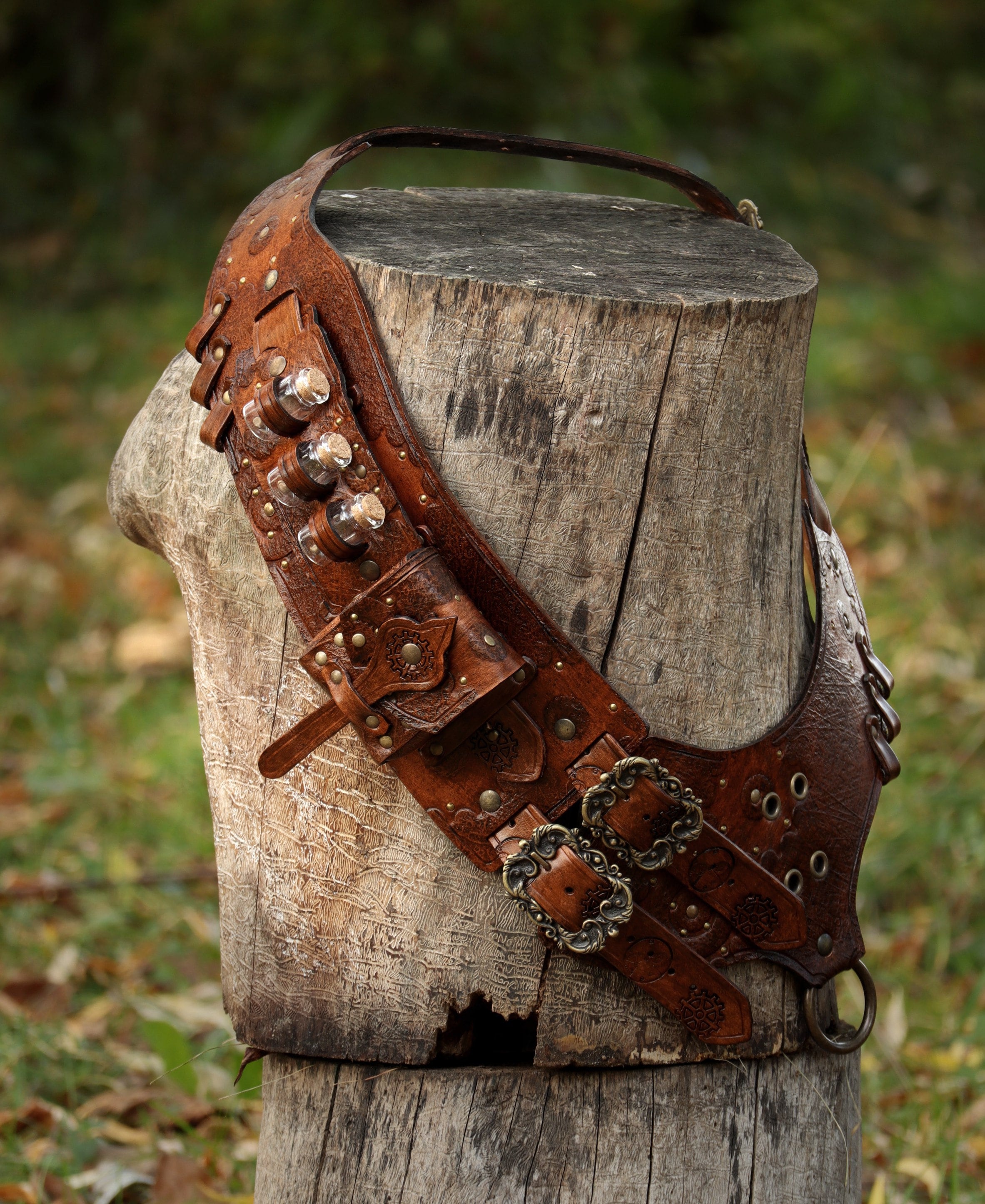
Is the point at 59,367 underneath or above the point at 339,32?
underneath

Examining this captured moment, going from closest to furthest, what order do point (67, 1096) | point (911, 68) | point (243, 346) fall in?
1. point (243, 346)
2. point (67, 1096)
3. point (911, 68)

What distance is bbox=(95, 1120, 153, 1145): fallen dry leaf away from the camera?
92.8 inches

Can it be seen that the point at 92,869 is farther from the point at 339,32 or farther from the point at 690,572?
the point at 339,32

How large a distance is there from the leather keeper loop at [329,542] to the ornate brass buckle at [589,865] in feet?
1.21

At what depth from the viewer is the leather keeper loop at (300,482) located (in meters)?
1.39

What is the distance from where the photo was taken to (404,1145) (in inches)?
61.4

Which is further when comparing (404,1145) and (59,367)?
(59,367)

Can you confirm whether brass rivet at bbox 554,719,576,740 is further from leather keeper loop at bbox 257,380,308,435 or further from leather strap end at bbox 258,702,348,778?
leather keeper loop at bbox 257,380,308,435

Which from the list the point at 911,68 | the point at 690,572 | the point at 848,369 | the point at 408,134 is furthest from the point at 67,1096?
the point at 911,68

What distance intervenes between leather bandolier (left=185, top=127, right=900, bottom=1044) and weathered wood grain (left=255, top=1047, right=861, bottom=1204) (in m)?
0.12

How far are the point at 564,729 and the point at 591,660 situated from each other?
106mm

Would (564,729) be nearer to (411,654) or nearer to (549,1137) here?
(411,654)

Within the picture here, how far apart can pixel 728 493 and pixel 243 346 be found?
23.9 inches

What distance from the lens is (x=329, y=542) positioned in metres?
1.38
